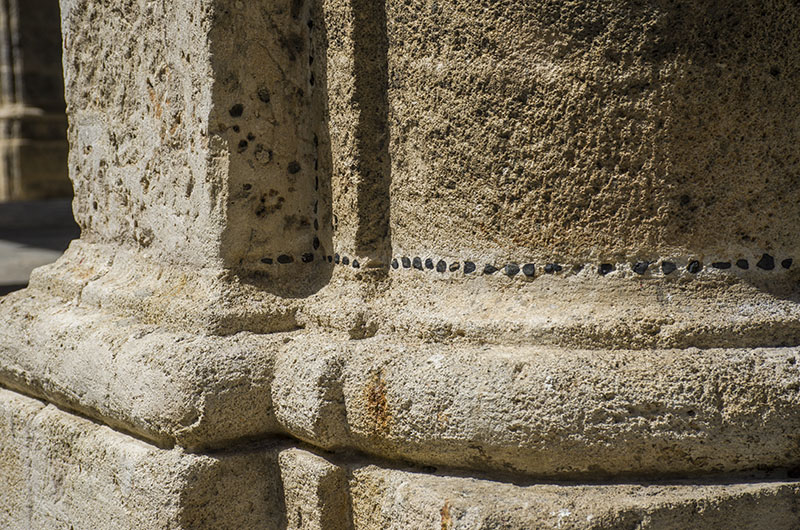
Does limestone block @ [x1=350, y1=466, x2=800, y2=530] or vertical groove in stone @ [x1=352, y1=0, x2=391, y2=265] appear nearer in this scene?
limestone block @ [x1=350, y1=466, x2=800, y2=530]

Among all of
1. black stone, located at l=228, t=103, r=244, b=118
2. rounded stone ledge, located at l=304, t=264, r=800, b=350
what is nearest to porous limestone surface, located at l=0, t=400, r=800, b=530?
rounded stone ledge, located at l=304, t=264, r=800, b=350

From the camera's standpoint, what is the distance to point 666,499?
148cm

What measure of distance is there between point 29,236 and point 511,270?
6.39m

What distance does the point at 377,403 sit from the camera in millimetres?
1646

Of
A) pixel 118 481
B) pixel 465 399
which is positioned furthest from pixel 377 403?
pixel 118 481

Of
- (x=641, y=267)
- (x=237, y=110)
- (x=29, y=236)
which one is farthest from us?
(x=29, y=236)

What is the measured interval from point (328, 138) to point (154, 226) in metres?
0.44

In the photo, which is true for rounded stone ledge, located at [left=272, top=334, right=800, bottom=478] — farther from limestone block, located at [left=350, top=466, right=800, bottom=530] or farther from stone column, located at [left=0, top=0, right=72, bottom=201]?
stone column, located at [left=0, top=0, right=72, bottom=201]

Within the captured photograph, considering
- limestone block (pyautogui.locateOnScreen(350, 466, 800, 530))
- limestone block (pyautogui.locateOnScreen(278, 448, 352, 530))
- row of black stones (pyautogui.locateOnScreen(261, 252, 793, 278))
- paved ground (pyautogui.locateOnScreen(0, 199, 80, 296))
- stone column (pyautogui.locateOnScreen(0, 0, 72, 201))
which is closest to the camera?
limestone block (pyautogui.locateOnScreen(350, 466, 800, 530))

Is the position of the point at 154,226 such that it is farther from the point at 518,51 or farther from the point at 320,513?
the point at 518,51

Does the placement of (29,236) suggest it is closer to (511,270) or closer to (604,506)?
(511,270)

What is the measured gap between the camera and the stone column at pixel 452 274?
1.51m

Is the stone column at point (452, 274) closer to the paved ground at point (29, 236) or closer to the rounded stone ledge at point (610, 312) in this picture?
the rounded stone ledge at point (610, 312)

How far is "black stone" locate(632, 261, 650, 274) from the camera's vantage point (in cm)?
158
